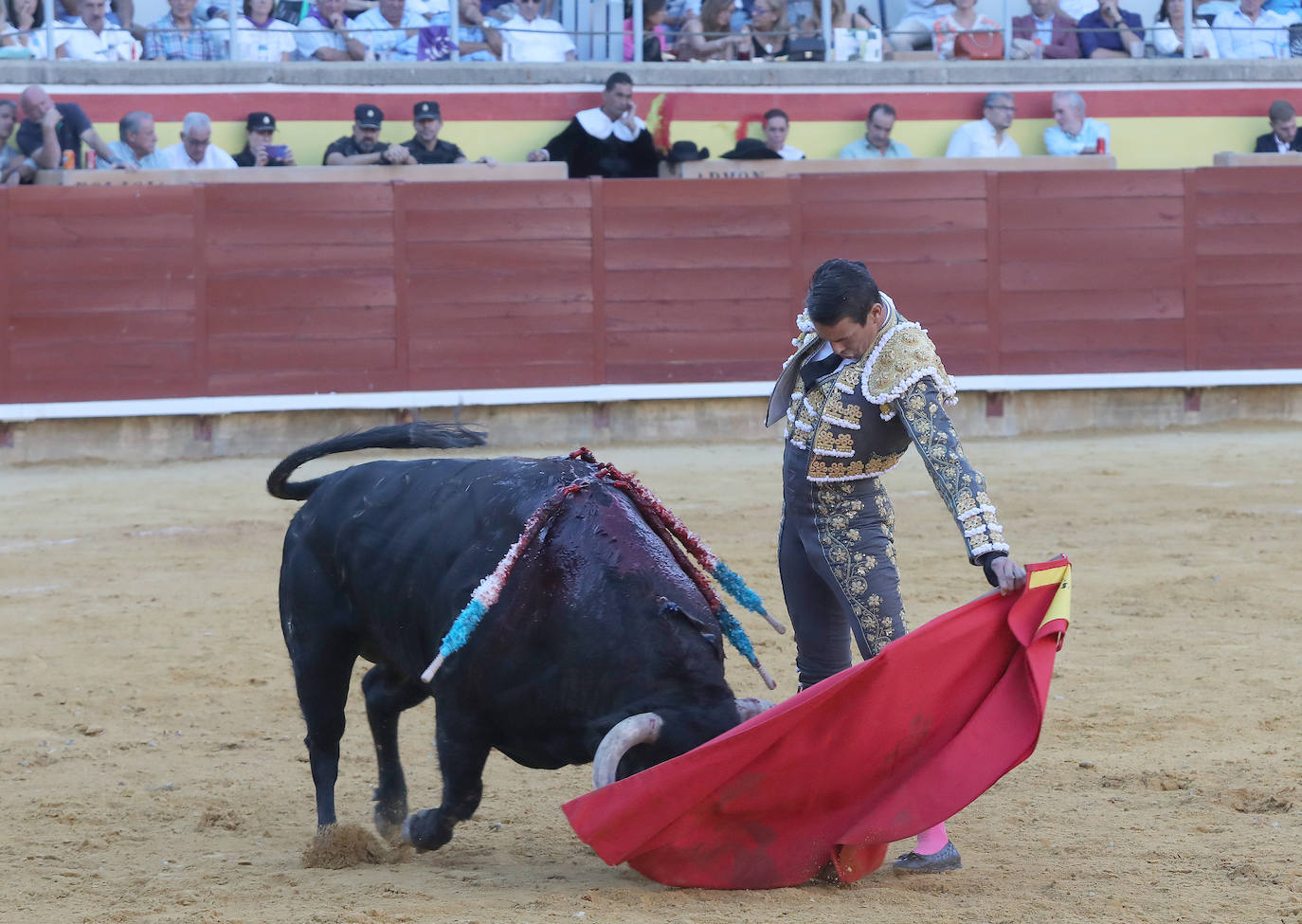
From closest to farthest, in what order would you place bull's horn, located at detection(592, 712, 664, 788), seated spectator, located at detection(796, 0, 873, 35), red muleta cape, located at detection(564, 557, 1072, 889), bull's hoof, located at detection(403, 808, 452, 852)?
bull's horn, located at detection(592, 712, 664, 788) → red muleta cape, located at detection(564, 557, 1072, 889) → bull's hoof, located at detection(403, 808, 452, 852) → seated spectator, located at detection(796, 0, 873, 35)

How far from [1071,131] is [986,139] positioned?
1.84 feet

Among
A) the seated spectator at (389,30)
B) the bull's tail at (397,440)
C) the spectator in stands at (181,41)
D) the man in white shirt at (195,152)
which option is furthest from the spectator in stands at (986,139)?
the bull's tail at (397,440)


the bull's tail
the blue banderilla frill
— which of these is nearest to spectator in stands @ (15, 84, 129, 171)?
the bull's tail

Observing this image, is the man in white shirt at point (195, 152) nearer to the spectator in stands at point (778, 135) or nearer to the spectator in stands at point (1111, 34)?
the spectator in stands at point (778, 135)

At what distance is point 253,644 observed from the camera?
463 centimetres

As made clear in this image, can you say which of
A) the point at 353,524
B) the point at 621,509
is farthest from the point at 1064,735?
the point at 353,524

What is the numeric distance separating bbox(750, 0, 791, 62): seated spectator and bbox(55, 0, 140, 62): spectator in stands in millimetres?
3653

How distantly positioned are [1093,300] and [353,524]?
23.7 ft

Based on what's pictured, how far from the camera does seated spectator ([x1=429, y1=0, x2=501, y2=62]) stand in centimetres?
938

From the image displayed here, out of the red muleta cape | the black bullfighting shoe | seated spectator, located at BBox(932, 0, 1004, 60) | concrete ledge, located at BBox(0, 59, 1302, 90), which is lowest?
the black bullfighting shoe

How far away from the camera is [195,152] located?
8523mm

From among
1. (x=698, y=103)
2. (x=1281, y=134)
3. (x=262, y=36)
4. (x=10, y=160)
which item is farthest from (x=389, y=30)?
(x=1281, y=134)

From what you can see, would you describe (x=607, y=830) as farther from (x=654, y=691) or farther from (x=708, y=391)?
(x=708, y=391)

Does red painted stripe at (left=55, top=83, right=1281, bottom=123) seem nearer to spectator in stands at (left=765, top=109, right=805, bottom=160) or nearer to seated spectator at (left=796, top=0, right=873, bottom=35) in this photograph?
spectator in stands at (left=765, top=109, right=805, bottom=160)
